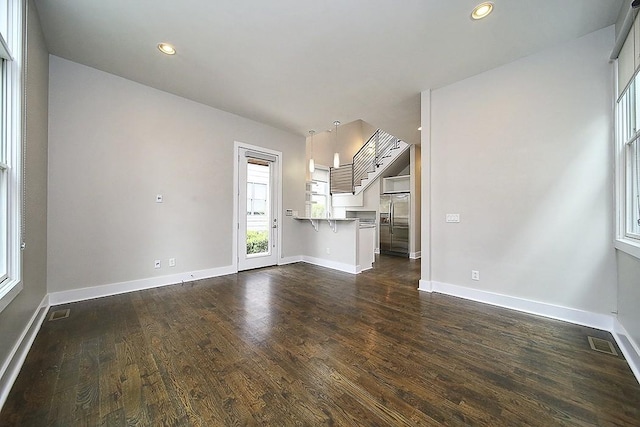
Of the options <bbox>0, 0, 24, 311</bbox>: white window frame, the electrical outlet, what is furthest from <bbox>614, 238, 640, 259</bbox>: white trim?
<bbox>0, 0, 24, 311</bbox>: white window frame

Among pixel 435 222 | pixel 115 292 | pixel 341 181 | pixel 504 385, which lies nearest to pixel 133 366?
pixel 115 292

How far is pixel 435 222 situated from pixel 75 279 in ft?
16.2

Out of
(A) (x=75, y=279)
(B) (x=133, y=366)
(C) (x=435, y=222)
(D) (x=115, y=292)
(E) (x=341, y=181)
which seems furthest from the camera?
(E) (x=341, y=181)

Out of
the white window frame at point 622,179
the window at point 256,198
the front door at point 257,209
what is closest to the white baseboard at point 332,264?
the front door at point 257,209

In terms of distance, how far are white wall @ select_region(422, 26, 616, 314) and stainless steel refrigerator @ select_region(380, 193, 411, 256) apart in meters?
3.15

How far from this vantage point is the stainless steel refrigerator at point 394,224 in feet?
22.2

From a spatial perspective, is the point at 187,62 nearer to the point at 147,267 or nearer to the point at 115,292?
the point at 147,267

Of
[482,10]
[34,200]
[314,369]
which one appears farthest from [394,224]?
[34,200]

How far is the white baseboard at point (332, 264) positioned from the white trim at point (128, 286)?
191cm

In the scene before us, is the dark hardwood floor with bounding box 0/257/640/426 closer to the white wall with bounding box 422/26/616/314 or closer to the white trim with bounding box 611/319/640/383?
the white trim with bounding box 611/319/640/383

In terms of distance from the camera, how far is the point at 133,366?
1.85 meters

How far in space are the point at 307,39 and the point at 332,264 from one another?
13.0 ft

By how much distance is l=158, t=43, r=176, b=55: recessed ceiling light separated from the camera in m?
2.75

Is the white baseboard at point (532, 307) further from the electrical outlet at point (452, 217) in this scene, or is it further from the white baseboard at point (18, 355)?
the white baseboard at point (18, 355)
